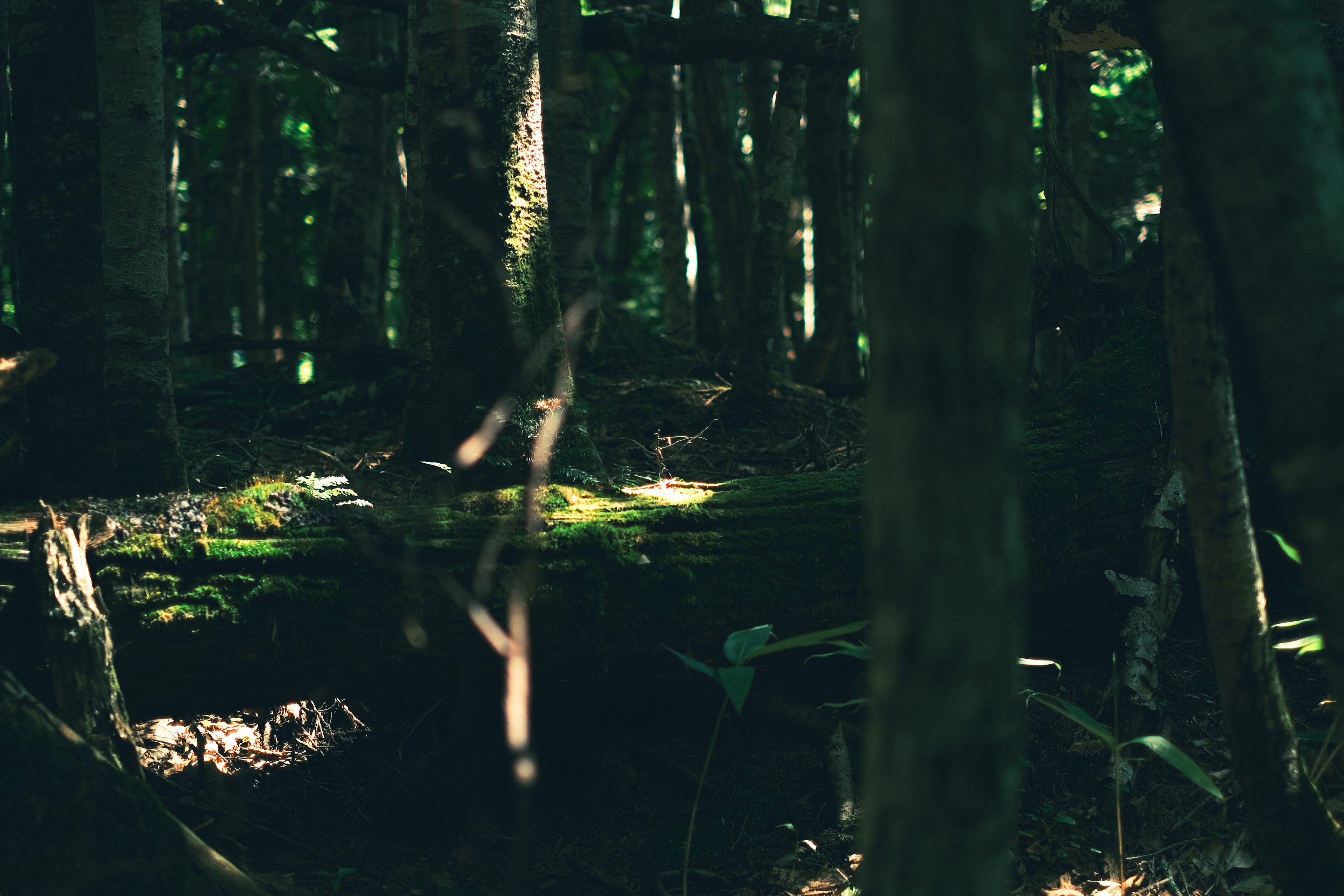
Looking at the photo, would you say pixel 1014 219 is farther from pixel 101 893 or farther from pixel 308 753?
pixel 308 753

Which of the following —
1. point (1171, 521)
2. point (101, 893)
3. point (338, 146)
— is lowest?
point (101, 893)

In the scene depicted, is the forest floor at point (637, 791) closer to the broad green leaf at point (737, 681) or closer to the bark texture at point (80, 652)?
the bark texture at point (80, 652)

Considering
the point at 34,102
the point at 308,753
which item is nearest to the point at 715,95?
the point at 34,102

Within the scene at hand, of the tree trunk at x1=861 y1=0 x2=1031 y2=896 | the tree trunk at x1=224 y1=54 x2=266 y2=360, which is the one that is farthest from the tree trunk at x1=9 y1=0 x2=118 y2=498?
the tree trunk at x1=224 y1=54 x2=266 y2=360

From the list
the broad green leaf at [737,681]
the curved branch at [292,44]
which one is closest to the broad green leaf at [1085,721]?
the broad green leaf at [737,681]

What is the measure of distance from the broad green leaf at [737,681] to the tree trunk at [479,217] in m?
1.86

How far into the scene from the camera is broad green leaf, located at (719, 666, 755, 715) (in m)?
2.07

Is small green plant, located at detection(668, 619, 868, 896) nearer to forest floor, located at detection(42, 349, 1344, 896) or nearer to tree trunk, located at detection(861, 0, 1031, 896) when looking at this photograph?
tree trunk, located at detection(861, 0, 1031, 896)

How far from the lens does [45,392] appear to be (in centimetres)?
338

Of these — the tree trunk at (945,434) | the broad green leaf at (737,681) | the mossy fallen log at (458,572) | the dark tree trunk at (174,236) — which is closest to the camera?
the tree trunk at (945,434)

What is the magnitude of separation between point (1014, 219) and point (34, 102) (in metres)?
3.85

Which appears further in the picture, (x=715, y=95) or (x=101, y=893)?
(x=715, y=95)

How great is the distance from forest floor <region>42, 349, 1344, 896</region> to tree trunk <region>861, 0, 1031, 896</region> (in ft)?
4.59

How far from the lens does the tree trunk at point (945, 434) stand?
1280 mm
